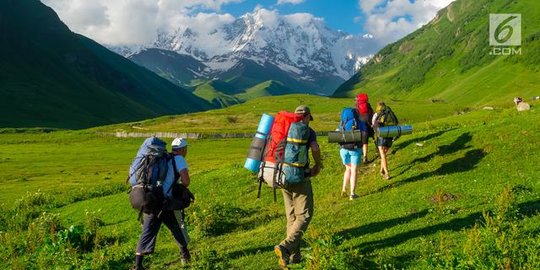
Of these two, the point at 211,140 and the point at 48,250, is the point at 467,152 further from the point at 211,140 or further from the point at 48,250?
the point at 211,140

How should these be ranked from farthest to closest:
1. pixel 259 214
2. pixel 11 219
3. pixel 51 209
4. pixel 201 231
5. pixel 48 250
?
1. pixel 51 209
2. pixel 11 219
3. pixel 259 214
4. pixel 201 231
5. pixel 48 250

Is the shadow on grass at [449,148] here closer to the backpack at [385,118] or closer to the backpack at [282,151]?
the backpack at [385,118]

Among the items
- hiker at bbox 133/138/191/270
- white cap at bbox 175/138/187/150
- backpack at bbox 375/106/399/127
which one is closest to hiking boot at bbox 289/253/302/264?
hiker at bbox 133/138/191/270

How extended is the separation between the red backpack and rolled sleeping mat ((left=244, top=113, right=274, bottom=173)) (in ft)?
1.62

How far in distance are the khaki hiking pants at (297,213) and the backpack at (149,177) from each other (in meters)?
3.43

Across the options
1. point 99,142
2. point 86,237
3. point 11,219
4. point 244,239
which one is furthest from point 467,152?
point 99,142

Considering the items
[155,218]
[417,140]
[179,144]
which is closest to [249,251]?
[155,218]

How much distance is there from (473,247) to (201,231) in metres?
12.0

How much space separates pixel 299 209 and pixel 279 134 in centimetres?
213

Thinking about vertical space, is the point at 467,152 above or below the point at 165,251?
above

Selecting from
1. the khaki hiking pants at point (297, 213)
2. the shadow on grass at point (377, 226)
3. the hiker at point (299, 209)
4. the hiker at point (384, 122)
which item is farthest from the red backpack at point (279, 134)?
the hiker at point (384, 122)

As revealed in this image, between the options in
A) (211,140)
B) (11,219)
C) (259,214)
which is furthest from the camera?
(211,140)

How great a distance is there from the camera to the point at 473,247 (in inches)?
362

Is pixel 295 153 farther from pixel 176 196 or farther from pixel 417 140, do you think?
pixel 417 140
